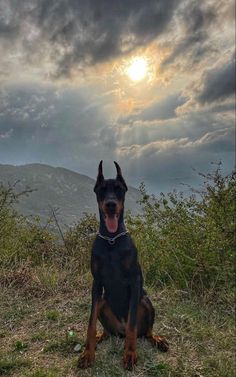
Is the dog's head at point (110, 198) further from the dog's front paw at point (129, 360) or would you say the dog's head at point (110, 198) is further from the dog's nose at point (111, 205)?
the dog's front paw at point (129, 360)

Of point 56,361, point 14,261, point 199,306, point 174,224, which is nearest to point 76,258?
point 14,261

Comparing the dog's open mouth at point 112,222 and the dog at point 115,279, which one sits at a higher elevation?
the dog's open mouth at point 112,222

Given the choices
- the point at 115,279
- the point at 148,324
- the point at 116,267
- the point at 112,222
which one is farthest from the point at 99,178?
the point at 148,324

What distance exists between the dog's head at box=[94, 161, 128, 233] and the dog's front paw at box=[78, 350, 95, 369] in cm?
147

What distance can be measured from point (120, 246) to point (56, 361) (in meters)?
1.68

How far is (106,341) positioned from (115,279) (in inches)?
43.9

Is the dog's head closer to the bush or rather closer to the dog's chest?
the dog's chest

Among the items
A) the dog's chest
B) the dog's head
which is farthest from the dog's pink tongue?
the dog's chest

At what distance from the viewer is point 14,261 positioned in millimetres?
9438

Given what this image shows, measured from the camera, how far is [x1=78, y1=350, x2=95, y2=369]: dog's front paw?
15.2ft

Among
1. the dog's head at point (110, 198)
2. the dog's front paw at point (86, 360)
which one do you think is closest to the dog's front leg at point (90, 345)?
the dog's front paw at point (86, 360)

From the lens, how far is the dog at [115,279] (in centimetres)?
465

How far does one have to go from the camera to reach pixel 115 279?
4.77 meters

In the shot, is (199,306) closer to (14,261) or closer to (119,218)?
(119,218)
